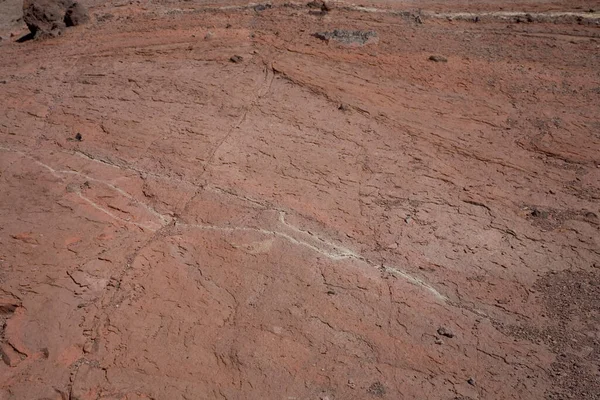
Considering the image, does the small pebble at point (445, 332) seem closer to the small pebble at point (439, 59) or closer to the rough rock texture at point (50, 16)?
the small pebble at point (439, 59)

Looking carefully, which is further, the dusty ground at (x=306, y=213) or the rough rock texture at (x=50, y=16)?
the rough rock texture at (x=50, y=16)

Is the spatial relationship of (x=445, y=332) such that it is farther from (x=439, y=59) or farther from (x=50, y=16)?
(x=50, y=16)

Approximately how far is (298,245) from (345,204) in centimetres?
60

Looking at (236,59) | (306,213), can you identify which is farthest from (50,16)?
(306,213)

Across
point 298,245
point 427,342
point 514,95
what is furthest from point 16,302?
point 514,95

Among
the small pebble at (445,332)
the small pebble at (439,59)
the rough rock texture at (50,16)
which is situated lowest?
the small pebble at (445,332)

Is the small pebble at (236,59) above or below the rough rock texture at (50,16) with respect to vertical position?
below

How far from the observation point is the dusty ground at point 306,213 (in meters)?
3.42

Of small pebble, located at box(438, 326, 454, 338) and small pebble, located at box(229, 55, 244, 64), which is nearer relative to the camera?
small pebble, located at box(438, 326, 454, 338)

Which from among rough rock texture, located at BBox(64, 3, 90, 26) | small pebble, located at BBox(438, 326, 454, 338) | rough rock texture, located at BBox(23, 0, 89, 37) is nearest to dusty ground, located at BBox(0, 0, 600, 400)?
small pebble, located at BBox(438, 326, 454, 338)

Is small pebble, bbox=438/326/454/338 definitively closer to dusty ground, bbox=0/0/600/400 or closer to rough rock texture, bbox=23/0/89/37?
dusty ground, bbox=0/0/600/400

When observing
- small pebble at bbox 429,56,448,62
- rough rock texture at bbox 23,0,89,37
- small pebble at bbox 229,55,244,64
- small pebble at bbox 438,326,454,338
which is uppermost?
rough rock texture at bbox 23,0,89,37

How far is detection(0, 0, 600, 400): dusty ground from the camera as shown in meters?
3.42

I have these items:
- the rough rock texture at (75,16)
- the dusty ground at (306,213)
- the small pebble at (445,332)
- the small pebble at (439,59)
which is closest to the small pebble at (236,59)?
the dusty ground at (306,213)
